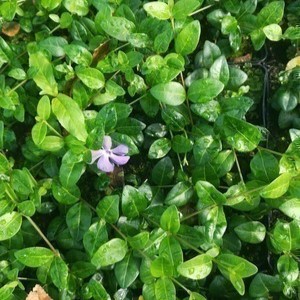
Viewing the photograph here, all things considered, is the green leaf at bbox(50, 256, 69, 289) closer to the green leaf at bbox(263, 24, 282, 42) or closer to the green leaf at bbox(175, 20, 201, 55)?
the green leaf at bbox(175, 20, 201, 55)

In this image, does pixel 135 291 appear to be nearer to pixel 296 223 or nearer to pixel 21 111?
pixel 296 223

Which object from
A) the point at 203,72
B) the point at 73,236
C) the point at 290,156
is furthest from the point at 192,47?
the point at 73,236

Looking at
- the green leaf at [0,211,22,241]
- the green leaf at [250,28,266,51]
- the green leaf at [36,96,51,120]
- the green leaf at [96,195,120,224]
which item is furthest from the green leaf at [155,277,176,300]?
the green leaf at [250,28,266,51]

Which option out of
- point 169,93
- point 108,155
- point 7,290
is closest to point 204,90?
point 169,93

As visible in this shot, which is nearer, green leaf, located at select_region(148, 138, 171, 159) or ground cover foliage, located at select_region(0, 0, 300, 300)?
ground cover foliage, located at select_region(0, 0, 300, 300)

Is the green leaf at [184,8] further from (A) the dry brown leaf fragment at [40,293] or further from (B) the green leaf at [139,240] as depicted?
(A) the dry brown leaf fragment at [40,293]

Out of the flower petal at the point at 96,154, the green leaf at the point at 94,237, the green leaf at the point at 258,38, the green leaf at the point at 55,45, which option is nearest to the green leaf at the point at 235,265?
the green leaf at the point at 94,237

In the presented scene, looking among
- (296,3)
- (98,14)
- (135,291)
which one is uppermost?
(98,14)
